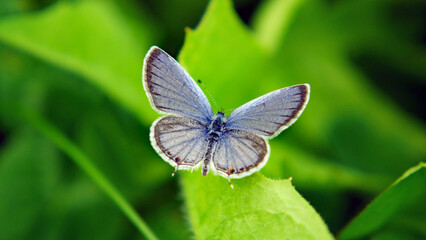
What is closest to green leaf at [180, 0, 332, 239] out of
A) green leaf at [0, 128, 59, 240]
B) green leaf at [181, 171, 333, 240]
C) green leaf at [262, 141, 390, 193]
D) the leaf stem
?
green leaf at [181, 171, 333, 240]

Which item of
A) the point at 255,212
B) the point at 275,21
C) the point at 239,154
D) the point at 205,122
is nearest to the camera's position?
the point at 255,212

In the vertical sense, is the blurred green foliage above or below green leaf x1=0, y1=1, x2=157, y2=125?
below

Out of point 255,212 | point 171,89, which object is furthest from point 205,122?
point 255,212

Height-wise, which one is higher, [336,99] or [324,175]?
[336,99]

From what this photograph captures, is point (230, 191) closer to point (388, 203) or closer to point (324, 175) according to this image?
point (388, 203)

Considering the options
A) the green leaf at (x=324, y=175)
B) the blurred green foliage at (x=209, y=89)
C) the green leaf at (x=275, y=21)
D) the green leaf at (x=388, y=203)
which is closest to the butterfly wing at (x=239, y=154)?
the blurred green foliage at (x=209, y=89)

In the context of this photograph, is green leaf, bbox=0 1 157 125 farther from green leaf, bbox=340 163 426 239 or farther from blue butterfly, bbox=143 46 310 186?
green leaf, bbox=340 163 426 239
